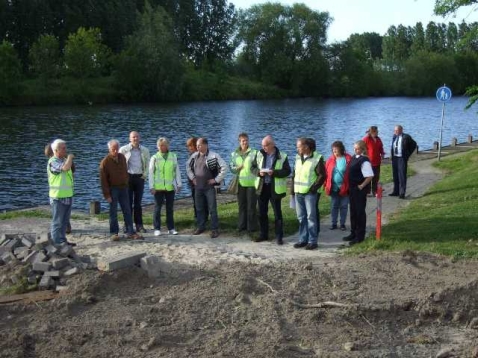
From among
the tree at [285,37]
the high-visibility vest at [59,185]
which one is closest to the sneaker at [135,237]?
the high-visibility vest at [59,185]

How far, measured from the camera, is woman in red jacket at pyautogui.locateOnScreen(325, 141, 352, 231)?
43.7 feet

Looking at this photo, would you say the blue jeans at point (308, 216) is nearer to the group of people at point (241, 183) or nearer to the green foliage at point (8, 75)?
the group of people at point (241, 183)

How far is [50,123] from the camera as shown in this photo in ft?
178

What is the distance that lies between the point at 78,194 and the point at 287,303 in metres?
18.1

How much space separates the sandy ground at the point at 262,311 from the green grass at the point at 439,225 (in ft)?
2.20

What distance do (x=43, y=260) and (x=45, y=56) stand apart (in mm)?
77742

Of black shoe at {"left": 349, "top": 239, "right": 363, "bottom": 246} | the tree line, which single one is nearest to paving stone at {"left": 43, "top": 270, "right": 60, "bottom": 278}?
black shoe at {"left": 349, "top": 239, "right": 363, "bottom": 246}

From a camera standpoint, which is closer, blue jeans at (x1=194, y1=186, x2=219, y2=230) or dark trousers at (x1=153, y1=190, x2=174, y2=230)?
blue jeans at (x1=194, y1=186, x2=219, y2=230)

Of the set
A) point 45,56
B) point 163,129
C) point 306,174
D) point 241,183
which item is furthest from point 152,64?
point 306,174

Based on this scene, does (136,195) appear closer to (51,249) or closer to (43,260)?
(51,249)

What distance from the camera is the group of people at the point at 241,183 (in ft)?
39.3

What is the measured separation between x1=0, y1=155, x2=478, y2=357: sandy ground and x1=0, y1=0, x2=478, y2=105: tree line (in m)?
65.8

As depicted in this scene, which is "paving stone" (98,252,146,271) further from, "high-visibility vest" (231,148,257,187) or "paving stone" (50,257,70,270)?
"high-visibility vest" (231,148,257,187)

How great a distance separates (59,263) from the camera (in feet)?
31.7
